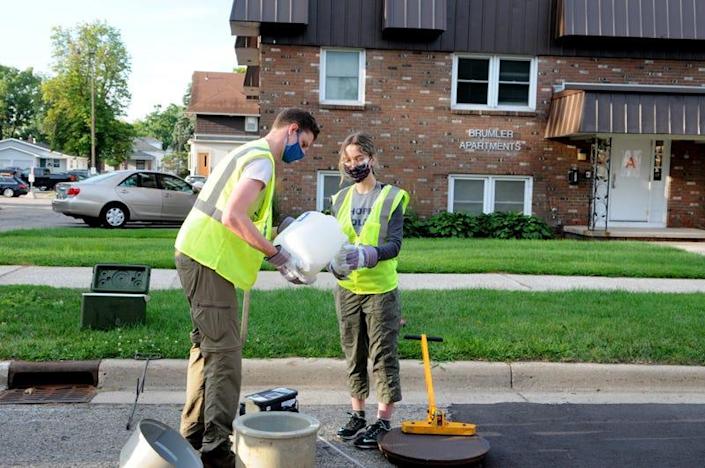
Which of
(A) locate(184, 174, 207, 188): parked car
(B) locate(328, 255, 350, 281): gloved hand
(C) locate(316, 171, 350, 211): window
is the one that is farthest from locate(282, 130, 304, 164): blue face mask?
(C) locate(316, 171, 350, 211): window

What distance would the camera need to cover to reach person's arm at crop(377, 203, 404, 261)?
4434 mm

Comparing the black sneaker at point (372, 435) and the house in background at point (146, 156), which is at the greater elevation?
the house in background at point (146, 156)

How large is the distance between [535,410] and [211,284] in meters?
2.76

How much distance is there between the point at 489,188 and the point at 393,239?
12966 mm

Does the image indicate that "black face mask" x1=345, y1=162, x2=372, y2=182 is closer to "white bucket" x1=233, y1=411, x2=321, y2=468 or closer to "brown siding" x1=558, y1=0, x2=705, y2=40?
"white bucket" x1=233, y1=411, x2=321, y2=468

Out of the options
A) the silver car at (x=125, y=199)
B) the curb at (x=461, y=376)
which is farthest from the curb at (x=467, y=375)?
the silver car at (x=125, y=199)

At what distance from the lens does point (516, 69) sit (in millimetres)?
16953

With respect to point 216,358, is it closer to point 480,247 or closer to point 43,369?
point 43,369

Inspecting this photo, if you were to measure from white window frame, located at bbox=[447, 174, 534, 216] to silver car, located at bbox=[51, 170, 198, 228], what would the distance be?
599cm

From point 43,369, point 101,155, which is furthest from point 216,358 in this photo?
point 101,155

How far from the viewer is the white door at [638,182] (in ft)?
56.1

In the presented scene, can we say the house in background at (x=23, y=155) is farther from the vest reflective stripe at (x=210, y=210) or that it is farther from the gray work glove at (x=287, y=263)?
the gray work glove at (x=287, y=263)

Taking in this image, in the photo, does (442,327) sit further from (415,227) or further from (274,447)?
(415,227)

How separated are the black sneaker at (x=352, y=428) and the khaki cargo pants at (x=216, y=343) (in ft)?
3.22
